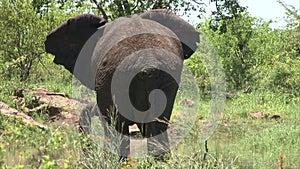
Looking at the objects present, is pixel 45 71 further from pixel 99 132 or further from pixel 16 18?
pixel 99 132

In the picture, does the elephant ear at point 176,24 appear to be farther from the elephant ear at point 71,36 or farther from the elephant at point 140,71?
the elephant ear at point 71,36

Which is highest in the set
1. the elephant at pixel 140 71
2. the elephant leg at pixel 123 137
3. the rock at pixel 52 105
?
the elephant at pixel 140 71

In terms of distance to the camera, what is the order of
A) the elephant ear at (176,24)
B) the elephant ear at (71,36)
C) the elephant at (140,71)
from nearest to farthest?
the elephant at (140,71), the elephant ear at (176,24), the elephant ear at (71,36)

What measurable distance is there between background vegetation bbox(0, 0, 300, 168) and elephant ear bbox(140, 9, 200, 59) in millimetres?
850

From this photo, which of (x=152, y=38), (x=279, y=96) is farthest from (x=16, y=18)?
(x=152, y=38)

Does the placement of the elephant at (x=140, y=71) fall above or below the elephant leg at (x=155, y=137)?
above

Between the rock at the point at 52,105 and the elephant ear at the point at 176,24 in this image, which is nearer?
the elephant ear at the point at 176,24

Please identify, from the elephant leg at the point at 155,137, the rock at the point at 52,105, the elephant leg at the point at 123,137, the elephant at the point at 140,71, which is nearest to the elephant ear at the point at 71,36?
the elephant at the point at 140,71

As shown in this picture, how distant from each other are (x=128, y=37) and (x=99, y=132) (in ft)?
3.46

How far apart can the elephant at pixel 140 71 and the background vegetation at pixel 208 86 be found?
0.97 ft

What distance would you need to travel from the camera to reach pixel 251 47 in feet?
56.7

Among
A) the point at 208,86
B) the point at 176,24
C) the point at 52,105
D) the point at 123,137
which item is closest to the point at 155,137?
the point at 123,137

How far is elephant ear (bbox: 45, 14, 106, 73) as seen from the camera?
4703 mm

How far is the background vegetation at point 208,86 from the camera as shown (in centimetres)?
411
